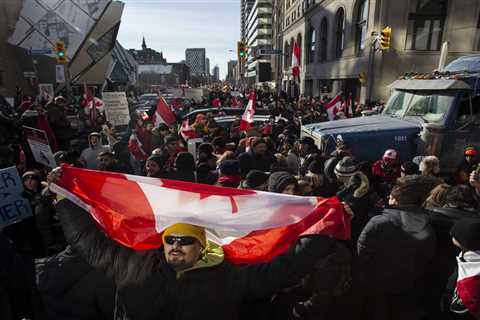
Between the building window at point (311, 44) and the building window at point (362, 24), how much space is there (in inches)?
392

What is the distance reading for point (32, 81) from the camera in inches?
1371

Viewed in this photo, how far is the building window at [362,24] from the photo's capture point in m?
22.3

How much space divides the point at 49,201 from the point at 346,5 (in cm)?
2690

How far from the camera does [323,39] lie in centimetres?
3186

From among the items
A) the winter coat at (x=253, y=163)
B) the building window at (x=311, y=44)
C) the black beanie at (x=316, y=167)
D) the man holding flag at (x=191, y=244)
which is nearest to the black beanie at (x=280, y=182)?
the man holding flag at (x=191, y=244)

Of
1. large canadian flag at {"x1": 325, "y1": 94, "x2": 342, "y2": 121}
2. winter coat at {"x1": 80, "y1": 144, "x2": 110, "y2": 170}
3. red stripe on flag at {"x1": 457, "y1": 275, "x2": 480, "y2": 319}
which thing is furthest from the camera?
large canadian flag at {"x1": 325, "y1": 94, "x2": 342, "y2": 121}

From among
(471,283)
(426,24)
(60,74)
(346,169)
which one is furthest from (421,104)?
(60,74)

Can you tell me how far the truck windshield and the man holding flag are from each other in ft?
18.8

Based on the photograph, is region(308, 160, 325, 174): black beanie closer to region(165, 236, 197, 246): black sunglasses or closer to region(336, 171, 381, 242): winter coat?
region(336, 171, 381, 242): winter coat

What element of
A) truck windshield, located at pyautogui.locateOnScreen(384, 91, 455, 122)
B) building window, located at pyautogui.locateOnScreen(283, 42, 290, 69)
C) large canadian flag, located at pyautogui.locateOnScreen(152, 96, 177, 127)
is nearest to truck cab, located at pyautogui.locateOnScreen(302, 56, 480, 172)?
truck windshield, located at pyautogui.locateOnScreen(384, 91, 455, 122)

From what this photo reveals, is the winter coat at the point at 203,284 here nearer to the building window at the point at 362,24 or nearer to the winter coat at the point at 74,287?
the winter coat at the point at 74,287

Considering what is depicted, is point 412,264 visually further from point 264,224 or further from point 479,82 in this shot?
point 479,82

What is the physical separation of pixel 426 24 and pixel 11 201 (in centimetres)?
2351

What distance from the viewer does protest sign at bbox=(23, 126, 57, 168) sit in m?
4.96
